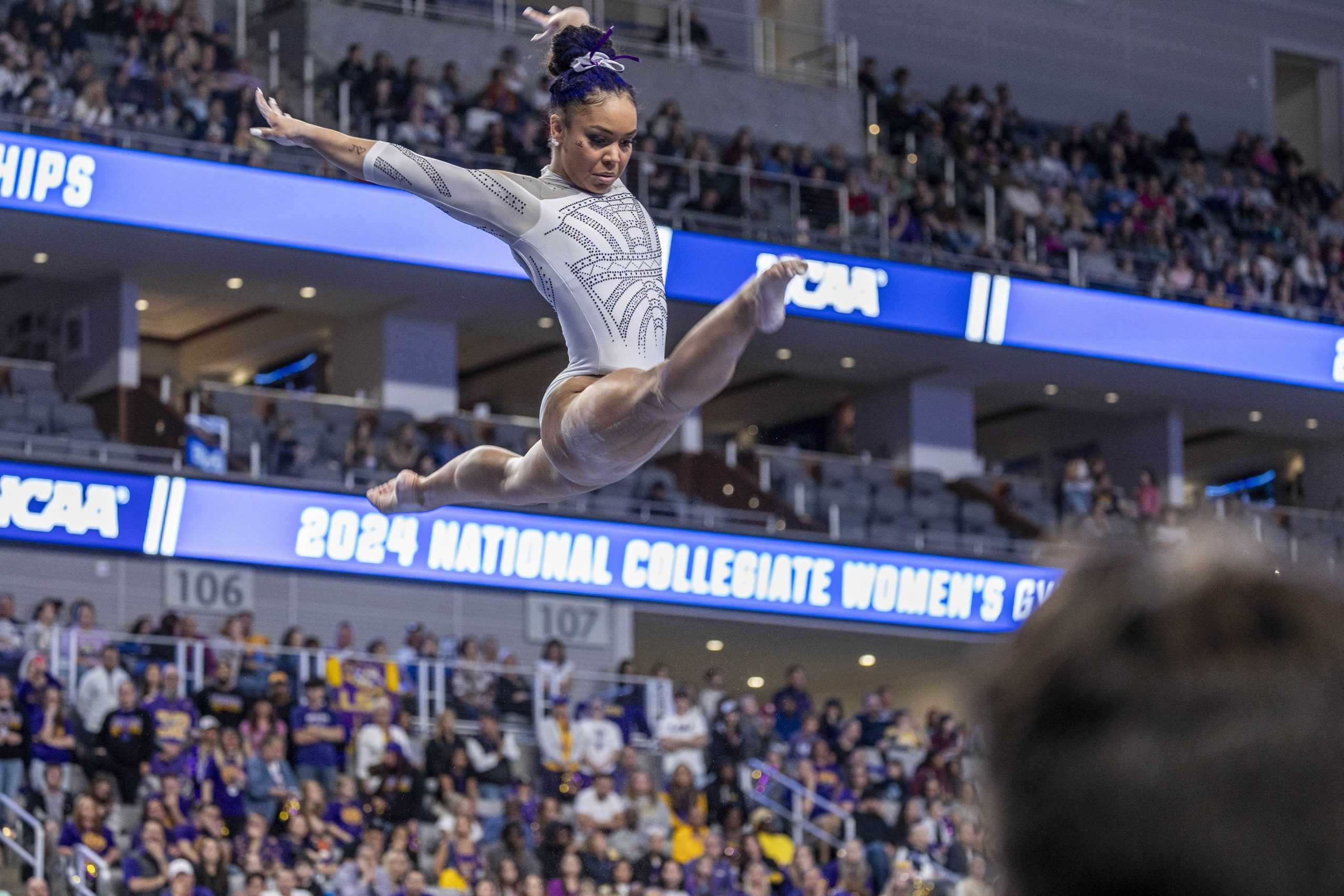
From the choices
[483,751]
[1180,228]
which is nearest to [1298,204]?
[1180,228]

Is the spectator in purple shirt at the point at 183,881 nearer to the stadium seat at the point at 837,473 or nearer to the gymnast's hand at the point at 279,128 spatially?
the gymnast's hand at the point at 279,128

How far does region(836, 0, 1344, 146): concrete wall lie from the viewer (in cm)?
2822

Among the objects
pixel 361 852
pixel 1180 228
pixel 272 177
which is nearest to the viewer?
pixel 361 852

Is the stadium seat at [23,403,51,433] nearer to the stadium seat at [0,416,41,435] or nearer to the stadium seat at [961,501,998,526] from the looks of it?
the stadium seat at [0,416,41,435]

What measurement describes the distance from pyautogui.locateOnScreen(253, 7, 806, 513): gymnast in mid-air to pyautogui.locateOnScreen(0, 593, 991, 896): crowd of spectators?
682cm

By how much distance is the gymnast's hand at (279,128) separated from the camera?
556 cm

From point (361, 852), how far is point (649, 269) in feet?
24.7

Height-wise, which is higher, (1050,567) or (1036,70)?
(1036,70)

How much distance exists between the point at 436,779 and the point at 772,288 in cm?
981

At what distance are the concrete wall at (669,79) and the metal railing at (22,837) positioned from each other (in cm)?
1085

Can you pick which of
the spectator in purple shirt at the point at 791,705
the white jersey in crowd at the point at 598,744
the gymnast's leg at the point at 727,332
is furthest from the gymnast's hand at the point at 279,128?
the spectator in purple shirt at the point at 791,705

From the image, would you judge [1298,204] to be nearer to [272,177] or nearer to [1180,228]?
[1180,228]

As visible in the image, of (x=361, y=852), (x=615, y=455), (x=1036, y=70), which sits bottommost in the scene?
(x=361, y=852)

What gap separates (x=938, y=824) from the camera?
15695 millimetres
